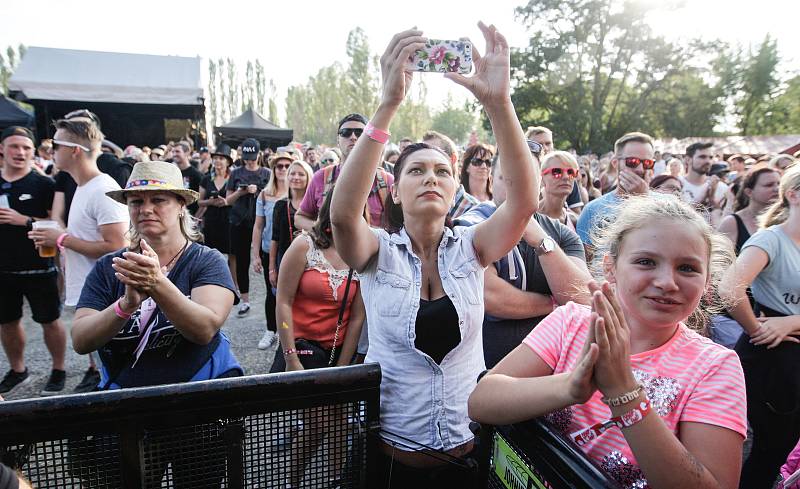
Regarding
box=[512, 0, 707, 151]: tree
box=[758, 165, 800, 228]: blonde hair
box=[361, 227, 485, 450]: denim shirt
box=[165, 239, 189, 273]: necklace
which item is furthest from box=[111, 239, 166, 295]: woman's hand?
box=[512, 0, 707, 151]: tree

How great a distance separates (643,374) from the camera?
3.84ft

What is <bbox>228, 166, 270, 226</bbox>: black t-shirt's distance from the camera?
6219 mm

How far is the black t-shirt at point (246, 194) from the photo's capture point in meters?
6.22

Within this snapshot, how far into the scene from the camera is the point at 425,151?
197cm

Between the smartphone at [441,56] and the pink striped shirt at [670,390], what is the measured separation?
3.03 ft

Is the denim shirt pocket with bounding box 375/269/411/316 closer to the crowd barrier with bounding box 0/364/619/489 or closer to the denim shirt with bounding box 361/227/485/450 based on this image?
the denim shirt with bounding box 361/227/485/450

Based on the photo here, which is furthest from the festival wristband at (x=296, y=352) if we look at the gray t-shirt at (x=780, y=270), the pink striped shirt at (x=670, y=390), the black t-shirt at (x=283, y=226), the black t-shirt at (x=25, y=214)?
the black t-shirt at (x=25, y=214)

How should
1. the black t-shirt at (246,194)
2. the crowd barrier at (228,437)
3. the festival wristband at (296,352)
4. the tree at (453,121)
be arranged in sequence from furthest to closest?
the tree at (453,121), the black t-shirt at (246,194), the festival wristband at (296,352), the crowd barrier at (228,437)

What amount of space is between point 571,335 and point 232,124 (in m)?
21.0

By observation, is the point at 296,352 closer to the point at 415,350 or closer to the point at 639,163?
the point at 415,350

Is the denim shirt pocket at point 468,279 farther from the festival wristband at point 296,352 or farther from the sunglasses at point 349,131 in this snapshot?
the sunglasses at point 349,131

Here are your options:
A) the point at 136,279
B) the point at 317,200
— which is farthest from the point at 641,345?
the point at 317,200

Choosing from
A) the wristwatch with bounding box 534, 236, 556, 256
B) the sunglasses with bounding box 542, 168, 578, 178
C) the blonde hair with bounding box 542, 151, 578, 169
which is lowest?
the wristwatch with bounding box 534, 236, 556, 256

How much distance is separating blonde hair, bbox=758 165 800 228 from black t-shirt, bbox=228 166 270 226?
212 inches
